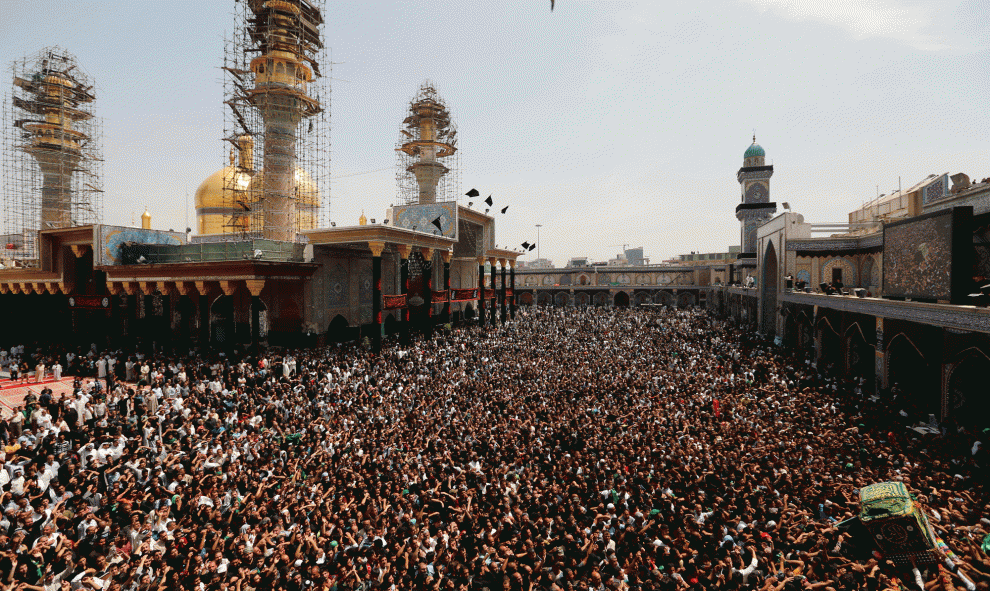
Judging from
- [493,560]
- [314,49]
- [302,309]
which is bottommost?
[493,560]

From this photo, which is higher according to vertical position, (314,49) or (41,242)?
(314,49)

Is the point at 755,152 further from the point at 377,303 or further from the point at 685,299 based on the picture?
the point at 377,303

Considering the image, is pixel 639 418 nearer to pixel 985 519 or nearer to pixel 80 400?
pixel 985 519

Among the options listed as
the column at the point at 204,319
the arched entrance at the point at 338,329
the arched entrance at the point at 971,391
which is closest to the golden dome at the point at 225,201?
the column at the point at 204,319

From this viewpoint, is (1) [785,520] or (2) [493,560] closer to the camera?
(2) [493,560]

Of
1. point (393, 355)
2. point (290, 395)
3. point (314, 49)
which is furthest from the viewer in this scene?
point (314, 49)

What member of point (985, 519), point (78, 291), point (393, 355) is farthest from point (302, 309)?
point (985, 519)

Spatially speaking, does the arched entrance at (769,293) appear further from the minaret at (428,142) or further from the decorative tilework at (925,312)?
the minaret at (428,142)
